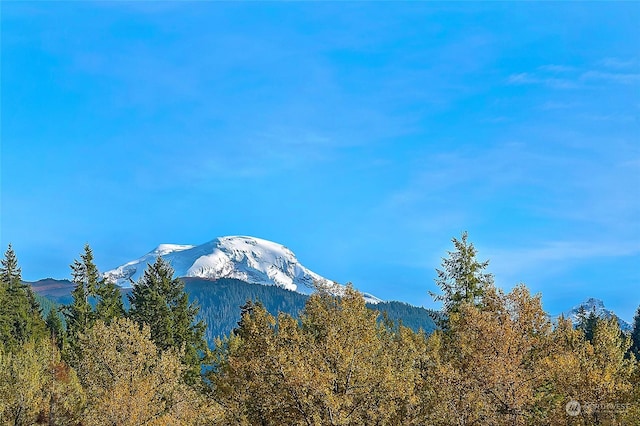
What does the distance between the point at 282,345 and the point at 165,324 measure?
5261 centimetres

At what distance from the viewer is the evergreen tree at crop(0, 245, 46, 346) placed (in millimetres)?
95088

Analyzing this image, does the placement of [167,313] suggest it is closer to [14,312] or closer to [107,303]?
[107,303]

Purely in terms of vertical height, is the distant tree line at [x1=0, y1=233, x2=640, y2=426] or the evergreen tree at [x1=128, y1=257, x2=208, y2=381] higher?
the evergreen tree at [x1=128, y1=257, x2=208, y2=381]

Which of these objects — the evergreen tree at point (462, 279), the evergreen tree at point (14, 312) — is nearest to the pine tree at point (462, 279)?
the evergreen tree at point (462, 279)

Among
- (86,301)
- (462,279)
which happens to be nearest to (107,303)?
(86,301)

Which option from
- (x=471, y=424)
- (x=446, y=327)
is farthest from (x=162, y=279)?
(x=471, y=424)

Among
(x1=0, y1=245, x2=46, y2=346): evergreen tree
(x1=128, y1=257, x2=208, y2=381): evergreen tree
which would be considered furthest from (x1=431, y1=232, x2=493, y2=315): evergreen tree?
(x1=0, y1=245, x2=46, y2=346): evergreen tree

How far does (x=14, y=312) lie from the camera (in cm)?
10194

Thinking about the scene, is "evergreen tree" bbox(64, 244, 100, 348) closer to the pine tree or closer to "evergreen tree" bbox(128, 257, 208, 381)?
"evergreen tree" bbox(128, 257, 208, 381)

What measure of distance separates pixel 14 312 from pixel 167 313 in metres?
32.7

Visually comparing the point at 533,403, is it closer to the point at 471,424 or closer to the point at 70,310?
the point at 471,424

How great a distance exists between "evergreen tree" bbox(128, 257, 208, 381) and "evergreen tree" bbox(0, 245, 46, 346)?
2043 centimetres

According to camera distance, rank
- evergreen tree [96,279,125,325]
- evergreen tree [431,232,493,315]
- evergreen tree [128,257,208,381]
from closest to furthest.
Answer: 1. evergreen tree [431,232,493,315]
2. evergreen tree [128,257,208,381]
3. evergreen tree [96,279,125,325]

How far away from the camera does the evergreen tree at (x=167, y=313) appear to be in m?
84.1
